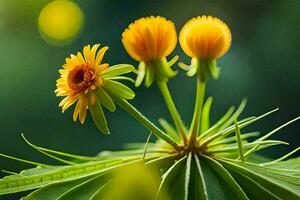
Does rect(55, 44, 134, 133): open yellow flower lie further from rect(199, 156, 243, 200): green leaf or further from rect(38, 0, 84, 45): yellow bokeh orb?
rect(38, 0, 84, 45): yellow bokeh orb

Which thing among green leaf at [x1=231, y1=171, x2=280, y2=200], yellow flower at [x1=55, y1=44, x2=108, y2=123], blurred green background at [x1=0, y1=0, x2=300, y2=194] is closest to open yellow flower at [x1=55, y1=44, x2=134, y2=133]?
yellow flower at [x1=55, y1=44, x2=108, y2=123]

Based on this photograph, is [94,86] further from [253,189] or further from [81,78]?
[253,189]

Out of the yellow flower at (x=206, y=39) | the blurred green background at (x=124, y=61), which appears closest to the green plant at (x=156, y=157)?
the yellow flower at (x=206, y=39)

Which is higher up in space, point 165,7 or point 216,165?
point 165,7

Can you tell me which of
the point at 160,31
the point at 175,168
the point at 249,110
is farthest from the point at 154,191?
the point at 249,110

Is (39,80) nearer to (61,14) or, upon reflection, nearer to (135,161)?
(61,14)

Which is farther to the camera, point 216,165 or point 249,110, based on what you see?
point 249,110

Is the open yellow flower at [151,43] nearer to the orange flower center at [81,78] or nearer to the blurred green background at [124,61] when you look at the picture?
the orange flower center at [81,78]

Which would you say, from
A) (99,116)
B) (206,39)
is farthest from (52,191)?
(206,39)
